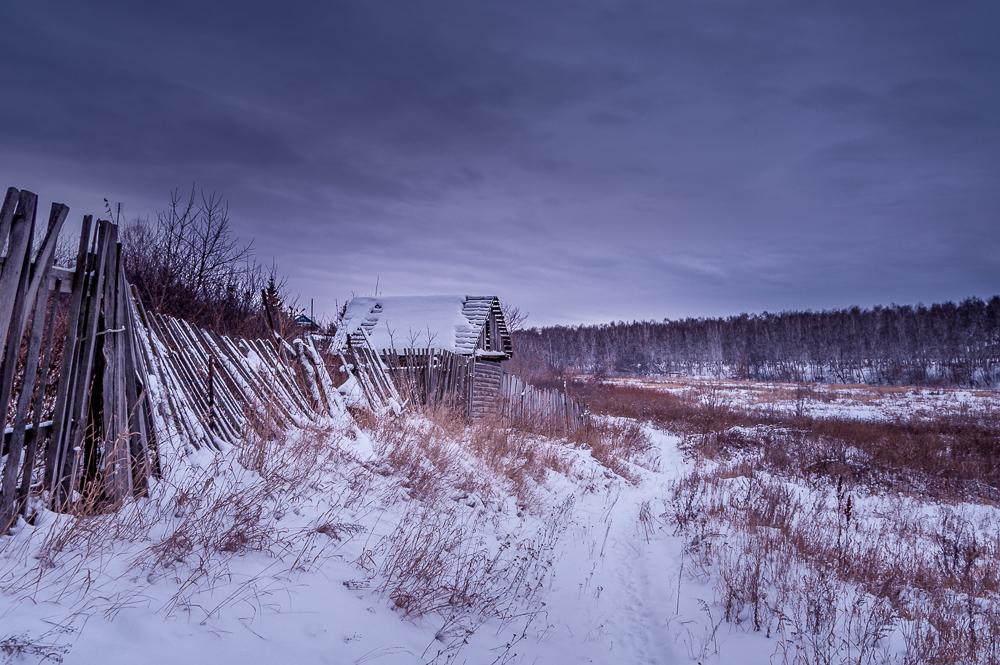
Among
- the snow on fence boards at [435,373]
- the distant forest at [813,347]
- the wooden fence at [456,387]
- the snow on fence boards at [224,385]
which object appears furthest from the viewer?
the distant forest at [813,347]

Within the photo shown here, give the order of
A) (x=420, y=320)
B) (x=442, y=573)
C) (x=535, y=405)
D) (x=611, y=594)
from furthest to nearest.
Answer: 1. (x=420, y=320)
2. (x=535, y=405)
3. (x=611, y=594)
4. (x=442, y=573)

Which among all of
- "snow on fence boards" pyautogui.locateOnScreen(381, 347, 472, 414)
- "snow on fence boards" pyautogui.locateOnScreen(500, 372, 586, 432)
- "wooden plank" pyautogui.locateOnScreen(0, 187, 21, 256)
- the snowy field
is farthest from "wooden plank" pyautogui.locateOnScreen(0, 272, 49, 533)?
"snow on fence boards" pyautogui.locateOnScreen(500, 372, 586, 432)

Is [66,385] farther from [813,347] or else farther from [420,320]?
[813,347]

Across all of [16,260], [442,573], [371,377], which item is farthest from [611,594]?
[371,377]

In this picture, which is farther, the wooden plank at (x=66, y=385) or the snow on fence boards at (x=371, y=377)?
the snow on fence boards at (x=371, y=377)

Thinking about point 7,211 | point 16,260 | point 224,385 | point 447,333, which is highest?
point 447,333

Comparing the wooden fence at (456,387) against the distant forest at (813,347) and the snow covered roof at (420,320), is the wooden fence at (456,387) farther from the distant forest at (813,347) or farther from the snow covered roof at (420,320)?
the distant forest at (813,347)

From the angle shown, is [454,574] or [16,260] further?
[454,574]

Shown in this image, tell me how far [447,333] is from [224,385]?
34.2 ft

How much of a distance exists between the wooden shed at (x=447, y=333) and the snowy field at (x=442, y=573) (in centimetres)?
477

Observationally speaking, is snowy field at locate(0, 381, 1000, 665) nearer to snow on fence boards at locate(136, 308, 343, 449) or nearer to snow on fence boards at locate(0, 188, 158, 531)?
snow on fence boards at locate(0, 188, 158, 531)

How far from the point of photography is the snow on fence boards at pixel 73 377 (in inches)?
107

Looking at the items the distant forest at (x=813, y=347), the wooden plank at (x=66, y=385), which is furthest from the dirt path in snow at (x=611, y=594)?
the distant forest at (x=813, y=347)

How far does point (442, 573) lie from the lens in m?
3.63
